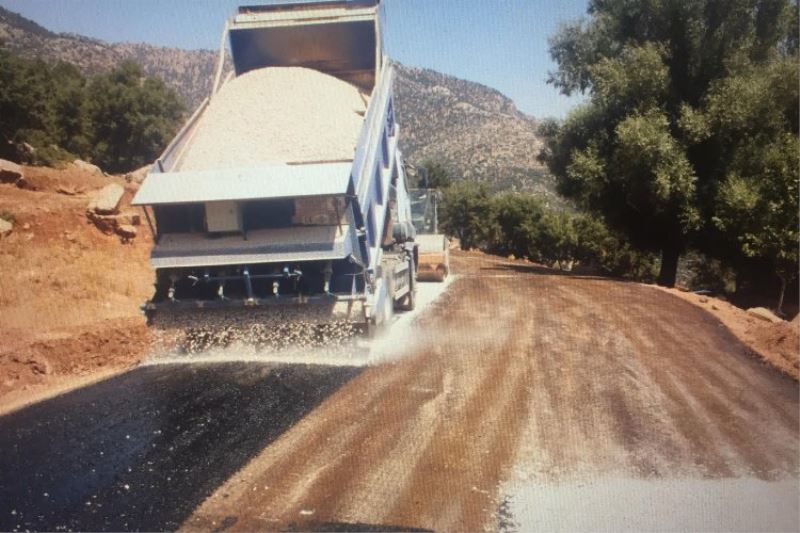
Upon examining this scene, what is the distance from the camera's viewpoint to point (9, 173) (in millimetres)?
15117

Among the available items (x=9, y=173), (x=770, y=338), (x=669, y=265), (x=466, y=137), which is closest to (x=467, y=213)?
(x=669, y=265)

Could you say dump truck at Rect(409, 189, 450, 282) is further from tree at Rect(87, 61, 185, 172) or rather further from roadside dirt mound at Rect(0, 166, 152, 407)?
tree at Rect(87, 61, 185, 172)

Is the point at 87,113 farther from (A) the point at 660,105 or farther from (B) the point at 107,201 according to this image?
(A) the point at 660,105

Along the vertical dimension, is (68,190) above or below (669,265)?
above

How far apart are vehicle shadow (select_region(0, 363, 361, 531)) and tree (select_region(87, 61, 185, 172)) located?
24.5m

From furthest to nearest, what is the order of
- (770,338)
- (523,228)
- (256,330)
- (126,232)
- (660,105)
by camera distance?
1. (523,228)
2. (126,232)
3. (660,105)
4. (256,330)
5. (770,338)

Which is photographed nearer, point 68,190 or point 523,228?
point 68,190

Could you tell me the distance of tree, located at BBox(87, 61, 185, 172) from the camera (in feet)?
90.3

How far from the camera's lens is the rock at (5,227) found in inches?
488

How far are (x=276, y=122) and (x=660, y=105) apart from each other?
10.3 metres

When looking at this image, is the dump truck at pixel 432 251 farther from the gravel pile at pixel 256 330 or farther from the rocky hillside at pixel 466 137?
the rocky hillside at pixel 466 137

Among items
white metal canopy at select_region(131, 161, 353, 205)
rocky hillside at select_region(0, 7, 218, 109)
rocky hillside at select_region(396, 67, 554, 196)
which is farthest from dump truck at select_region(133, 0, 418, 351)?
rocky hillside at select_region(396, 67, 554, 196)

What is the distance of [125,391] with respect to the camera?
6.41m

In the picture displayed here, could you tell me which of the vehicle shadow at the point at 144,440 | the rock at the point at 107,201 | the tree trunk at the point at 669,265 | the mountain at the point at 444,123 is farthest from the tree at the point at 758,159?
the mountain at the point at 444,123
